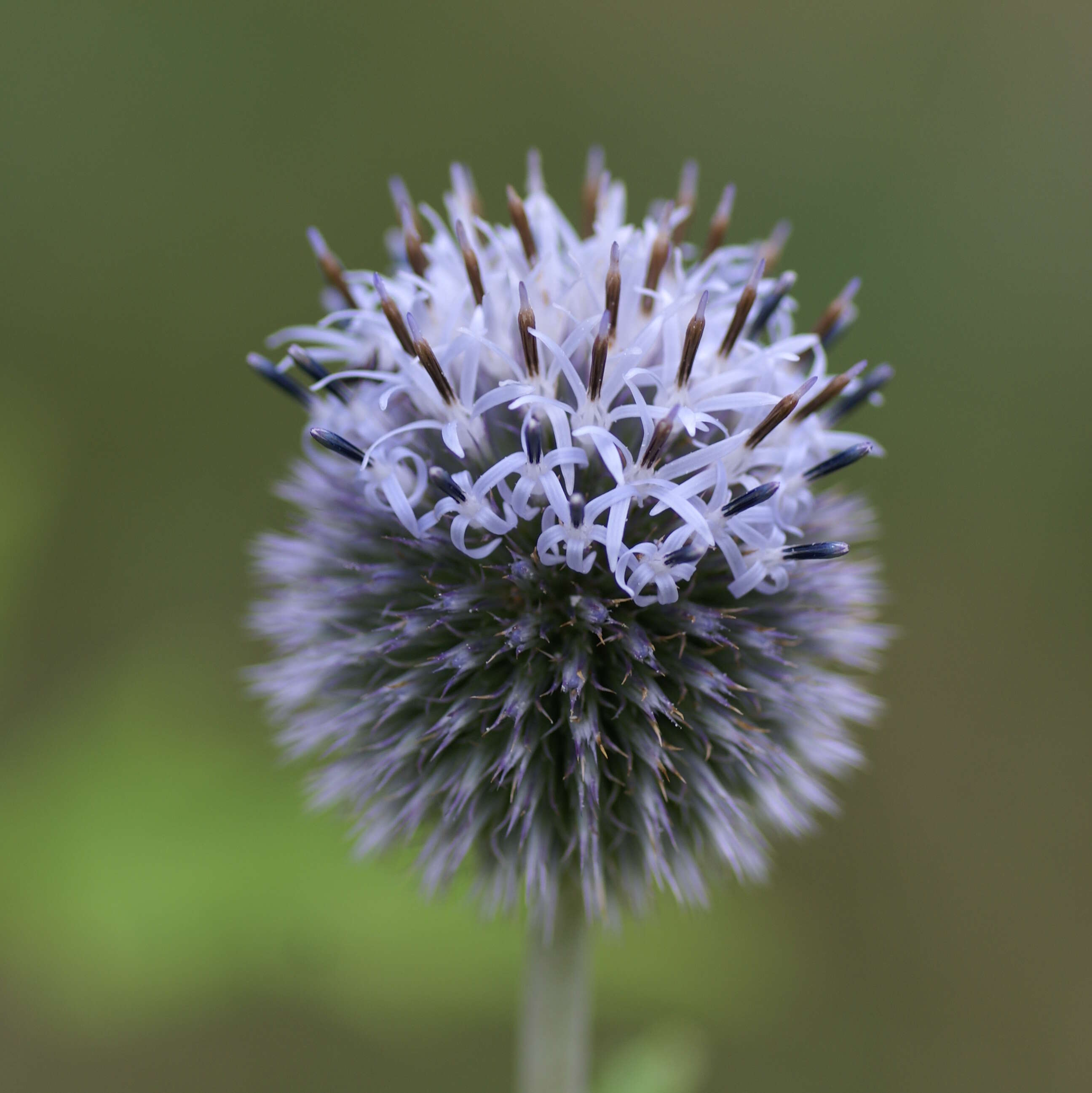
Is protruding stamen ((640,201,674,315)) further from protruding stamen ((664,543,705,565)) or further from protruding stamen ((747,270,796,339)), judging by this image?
protruding stamen ((664,543,705,565))

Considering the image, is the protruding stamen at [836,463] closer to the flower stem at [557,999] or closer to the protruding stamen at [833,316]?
the protruding stamen at [833,316]

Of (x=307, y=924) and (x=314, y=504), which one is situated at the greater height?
(x=314, y=504)

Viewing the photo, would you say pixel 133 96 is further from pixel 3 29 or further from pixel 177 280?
pixel 177 280

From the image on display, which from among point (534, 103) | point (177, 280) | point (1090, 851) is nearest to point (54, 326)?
point (177, 280)

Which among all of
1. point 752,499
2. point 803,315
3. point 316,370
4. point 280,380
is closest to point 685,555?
point 752,499

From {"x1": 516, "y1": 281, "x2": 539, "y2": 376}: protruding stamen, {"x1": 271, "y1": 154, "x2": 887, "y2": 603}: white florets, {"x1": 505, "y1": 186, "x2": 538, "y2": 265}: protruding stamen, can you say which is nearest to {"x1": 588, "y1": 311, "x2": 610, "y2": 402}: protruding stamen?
{"x1": 271, "y1": 154, "x2": 887, "y2": 603}: white florets

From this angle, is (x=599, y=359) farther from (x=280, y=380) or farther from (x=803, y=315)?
(x=803, y=315)

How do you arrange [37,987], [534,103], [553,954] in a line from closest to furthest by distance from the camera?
[553,954]
[37,987]
[534,103]

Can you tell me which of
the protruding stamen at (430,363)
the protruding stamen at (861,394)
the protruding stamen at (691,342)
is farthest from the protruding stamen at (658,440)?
the protruding stamen at (861,394)
